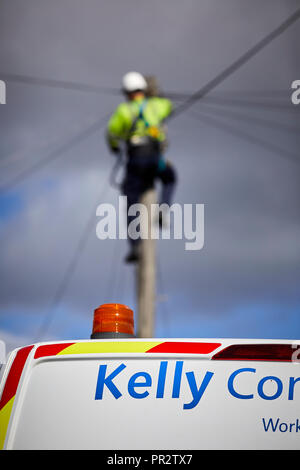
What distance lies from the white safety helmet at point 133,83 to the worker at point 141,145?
0.15 m

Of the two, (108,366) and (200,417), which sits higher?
(108,366)

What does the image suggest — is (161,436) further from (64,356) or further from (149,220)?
(149,220)

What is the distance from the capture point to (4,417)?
9.03 feet

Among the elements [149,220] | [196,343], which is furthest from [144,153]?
[196,343]

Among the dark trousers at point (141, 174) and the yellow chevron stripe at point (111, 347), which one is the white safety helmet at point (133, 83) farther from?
the yellow chevron stripe at point (111, 347)

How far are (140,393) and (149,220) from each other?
5766 mm

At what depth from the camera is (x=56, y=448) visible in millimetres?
2615

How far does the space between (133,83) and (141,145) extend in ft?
3.39

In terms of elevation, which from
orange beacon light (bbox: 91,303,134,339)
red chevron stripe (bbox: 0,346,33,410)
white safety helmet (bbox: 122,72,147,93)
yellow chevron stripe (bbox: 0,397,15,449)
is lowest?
yellow chevron stripe (bbox: 0,397,15,449)

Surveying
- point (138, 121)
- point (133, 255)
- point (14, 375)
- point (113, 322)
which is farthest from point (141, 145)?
point (14, 375)

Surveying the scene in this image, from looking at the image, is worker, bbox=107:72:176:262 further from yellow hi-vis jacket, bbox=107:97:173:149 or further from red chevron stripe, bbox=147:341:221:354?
red chevron stripe, bbox=147:341:221:354

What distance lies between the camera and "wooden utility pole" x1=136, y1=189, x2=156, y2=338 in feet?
27.2

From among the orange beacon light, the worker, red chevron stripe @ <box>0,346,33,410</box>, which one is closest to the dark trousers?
the worker

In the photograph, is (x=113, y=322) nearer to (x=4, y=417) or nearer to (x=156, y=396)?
(x=156, y=396)
